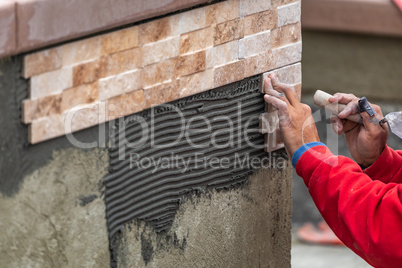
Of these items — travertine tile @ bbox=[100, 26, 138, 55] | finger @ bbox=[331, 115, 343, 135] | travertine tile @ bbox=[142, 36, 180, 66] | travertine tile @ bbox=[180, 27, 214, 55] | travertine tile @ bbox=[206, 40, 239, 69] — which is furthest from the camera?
finger @ bbox=[331, 115, 343, 135]

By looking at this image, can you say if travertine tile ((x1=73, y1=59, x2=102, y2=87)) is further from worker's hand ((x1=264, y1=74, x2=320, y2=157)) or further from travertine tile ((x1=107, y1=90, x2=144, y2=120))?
worker's hand ((x1=264, y1=74, x2=320, y2=157))

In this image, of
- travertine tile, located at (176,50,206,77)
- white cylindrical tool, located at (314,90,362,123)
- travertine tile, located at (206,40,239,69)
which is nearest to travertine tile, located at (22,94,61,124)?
travertine tile, located at (176,50,206,77)

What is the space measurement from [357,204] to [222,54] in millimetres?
646

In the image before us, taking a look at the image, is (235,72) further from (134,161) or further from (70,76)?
(70,76)

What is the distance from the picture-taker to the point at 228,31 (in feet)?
6.89

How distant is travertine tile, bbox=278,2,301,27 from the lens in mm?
2287

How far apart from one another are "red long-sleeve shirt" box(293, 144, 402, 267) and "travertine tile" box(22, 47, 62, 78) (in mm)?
944

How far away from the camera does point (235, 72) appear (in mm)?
2168

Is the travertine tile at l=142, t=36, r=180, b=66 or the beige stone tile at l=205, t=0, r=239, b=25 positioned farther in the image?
the beige stone tile at l=205, t=0, r=239, b=25

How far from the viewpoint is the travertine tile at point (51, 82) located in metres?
1.60

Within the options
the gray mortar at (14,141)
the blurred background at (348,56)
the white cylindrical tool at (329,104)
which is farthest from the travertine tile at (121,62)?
the blurred background at (348,56)

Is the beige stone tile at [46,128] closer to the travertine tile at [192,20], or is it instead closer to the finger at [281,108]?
the travertine tile at [192,20]

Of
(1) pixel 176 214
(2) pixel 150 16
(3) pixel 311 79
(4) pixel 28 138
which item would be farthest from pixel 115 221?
(3) pixel 311 79

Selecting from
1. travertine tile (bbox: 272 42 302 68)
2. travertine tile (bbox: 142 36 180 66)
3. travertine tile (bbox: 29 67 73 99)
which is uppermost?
travertine tile (bbox: 272 42 302 68)
